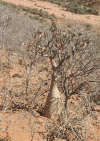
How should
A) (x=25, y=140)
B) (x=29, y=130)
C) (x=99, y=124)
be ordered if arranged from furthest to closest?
(x=99, y=124), (x=29, y=130), (x=25, y=140)

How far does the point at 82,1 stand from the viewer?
32906mm

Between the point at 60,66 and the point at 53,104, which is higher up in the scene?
the point at 60,66

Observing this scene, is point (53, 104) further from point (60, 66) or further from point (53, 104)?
point (60, 66)

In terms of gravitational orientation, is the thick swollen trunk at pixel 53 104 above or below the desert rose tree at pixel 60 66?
below

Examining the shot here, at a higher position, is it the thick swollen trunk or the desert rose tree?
the desert rose tree

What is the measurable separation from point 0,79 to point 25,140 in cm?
231

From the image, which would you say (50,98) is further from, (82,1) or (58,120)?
(82,1)

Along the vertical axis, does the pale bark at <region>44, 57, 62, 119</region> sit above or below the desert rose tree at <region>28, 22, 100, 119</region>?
below

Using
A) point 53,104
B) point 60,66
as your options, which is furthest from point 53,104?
point 60,66

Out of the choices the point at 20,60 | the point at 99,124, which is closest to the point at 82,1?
the point at 20,60

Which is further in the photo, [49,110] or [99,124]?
[99,124]

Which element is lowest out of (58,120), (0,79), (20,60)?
(58,120)

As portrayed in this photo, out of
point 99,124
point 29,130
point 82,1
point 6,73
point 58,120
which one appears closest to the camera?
point 29,130

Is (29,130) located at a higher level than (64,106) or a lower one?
lower
